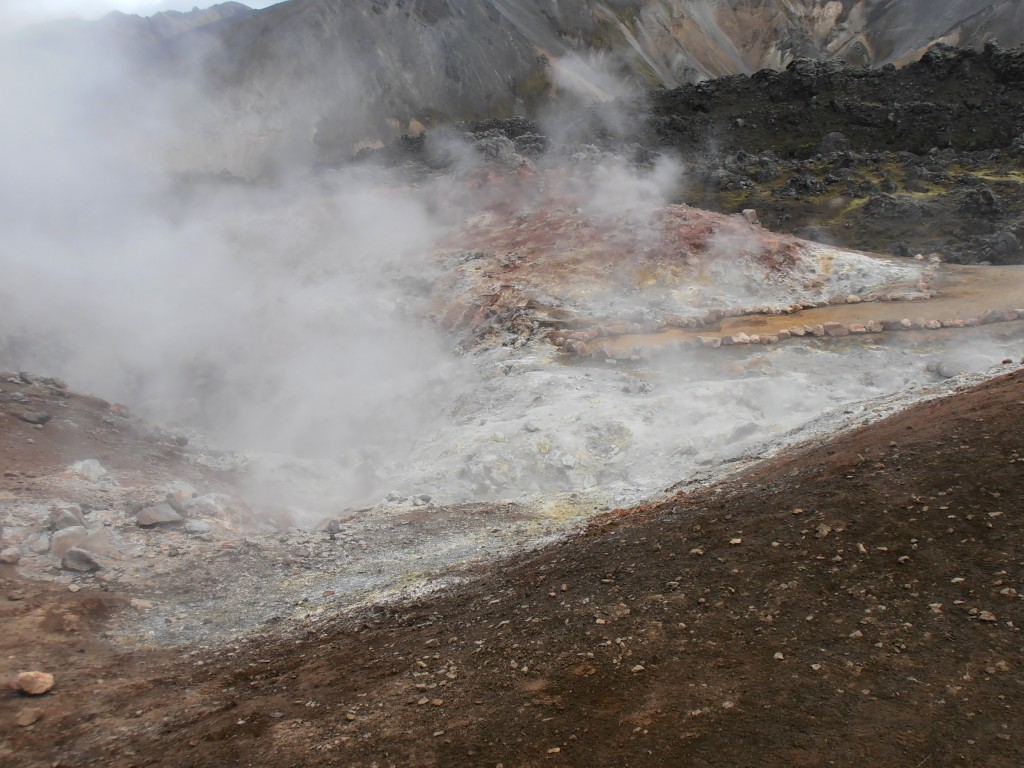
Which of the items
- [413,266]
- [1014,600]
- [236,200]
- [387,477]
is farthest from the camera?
[236,200]

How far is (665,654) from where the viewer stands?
15.3ft

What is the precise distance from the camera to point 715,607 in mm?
5023

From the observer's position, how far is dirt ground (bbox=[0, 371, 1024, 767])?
389cm

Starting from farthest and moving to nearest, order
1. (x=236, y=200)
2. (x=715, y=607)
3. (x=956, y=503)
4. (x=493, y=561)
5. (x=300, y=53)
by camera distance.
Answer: (x=300, y=53) → (x=236, y=200) → (x=493, y=561) → (x=956, y=503) → (x=715, y=607)

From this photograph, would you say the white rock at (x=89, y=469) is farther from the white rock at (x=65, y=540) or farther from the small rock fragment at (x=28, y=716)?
the small rock fragment at (x=28, y=716)

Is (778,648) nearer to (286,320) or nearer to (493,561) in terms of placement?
(493,561)

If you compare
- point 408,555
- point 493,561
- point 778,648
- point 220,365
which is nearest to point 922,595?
point 778,648

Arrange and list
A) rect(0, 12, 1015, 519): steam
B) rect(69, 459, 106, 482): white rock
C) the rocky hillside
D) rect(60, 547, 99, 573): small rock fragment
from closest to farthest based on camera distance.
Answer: rect(60, 547, 99, 573): small rock fragment, rect(69, 459, 106, 482): white rock, rect(0, 12, 1015, 519): steam, the rocky hillside

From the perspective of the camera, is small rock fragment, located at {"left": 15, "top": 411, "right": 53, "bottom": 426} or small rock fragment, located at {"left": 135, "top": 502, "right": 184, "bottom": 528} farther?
small rock fragment, located at {"left": 15, "top": 411, "right": 53, "bottom": 426}

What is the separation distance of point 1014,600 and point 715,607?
1773mm

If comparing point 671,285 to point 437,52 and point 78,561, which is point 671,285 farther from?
point 437,52

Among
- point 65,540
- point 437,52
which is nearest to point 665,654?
point 65,540

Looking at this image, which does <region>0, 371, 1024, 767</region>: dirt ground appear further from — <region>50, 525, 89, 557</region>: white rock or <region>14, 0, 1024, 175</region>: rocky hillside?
<region>14, 0, 1024, 175</region>: rocky hillside

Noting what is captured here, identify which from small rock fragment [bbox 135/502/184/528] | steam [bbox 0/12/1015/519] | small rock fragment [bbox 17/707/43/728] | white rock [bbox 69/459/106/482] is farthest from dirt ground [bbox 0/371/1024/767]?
steam [bbox 0/12/1015/519]
